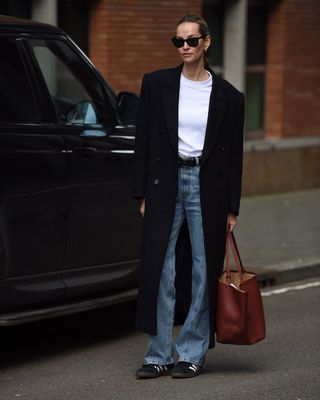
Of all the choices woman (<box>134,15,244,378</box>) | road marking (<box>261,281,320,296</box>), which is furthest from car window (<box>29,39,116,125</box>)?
road marking (<box>261,281,320,296</box>)

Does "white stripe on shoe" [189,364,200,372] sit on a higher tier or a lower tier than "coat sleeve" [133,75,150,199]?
lower

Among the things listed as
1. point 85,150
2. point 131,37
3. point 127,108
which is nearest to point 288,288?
point 127,108

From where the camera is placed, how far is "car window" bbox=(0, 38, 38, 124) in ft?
24.8

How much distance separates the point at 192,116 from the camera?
7.11 m

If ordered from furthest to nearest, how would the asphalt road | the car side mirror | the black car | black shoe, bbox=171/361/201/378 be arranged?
Result: 1. the car side mirror
2. the black car
3. black shoe, bbox=171/361/201/378
4. the asphalt road

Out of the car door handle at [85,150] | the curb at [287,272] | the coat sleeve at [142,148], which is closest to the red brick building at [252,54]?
the curb at [287,272]

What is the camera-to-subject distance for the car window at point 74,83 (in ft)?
26.4

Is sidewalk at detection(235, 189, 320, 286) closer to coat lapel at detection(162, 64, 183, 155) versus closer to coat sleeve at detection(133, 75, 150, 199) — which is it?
coat sleeve at detection(133, 75, 150, 199)

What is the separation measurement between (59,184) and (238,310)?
1.27 meters

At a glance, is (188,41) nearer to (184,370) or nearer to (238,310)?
(238,310)

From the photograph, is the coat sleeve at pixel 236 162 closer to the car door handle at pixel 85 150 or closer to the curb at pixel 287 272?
the car door handle at pixel 85 150

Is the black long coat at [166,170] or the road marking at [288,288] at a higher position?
the black long coat at [166,170]

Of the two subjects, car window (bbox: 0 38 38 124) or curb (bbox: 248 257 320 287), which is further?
curb (bbox: 248 257 320 287)

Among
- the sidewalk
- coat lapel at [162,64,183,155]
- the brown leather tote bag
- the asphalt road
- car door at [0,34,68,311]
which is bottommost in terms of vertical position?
the sidewalk
